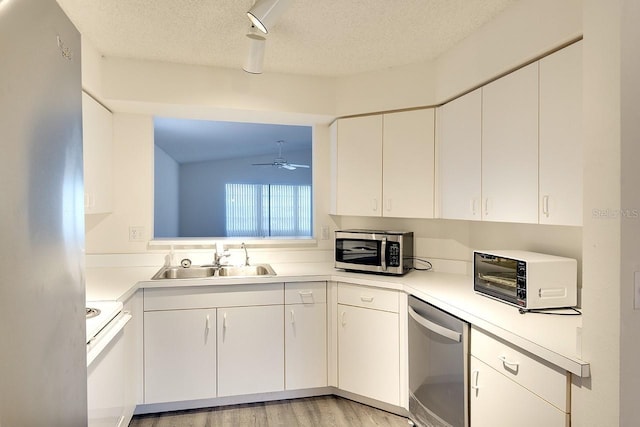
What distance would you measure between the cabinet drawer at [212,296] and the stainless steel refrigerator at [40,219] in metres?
1.48

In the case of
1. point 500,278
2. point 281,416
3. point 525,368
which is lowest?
point 281,416

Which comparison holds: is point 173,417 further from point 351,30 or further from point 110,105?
point 351,30

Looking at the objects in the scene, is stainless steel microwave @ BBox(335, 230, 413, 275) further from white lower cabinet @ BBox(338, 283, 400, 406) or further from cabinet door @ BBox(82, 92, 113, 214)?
cabinet door @ BBox(82, 92, 113, 214)

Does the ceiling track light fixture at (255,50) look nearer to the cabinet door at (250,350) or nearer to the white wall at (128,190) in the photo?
the white wall at (128,190)

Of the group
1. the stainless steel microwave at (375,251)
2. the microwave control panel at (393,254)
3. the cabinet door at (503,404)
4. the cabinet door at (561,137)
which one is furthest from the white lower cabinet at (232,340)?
the cabinet door at (561,137)

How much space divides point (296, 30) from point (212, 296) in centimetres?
163

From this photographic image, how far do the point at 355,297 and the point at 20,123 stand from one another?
82.5 inches

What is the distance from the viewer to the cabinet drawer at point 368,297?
2.33 meters

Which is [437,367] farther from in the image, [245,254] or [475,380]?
[245,254]

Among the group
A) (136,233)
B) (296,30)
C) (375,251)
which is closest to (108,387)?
(136,233)

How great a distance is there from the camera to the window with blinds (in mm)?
8289

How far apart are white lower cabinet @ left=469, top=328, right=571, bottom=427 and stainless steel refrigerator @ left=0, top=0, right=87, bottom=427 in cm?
139

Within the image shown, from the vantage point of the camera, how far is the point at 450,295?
1996mm

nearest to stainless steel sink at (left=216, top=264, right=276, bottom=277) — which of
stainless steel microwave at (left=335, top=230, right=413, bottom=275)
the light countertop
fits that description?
the light countertop
